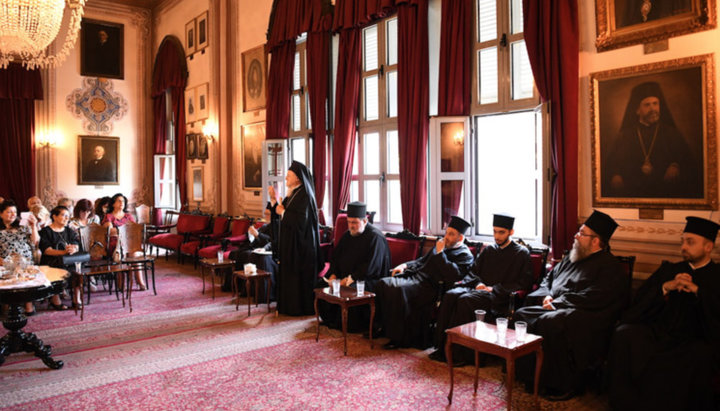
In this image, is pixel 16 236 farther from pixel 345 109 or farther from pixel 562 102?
pixel 562 102

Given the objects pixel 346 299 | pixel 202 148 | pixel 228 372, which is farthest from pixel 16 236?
pixel 202 148

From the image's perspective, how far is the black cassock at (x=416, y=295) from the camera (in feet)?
16.3

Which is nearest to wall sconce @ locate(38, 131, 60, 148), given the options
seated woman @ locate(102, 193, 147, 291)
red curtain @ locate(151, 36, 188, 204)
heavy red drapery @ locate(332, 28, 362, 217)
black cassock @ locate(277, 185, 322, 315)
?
red curtain @ locate(151, 36, 188, 204)

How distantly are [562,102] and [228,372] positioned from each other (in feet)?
12.7

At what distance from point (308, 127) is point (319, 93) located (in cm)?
81

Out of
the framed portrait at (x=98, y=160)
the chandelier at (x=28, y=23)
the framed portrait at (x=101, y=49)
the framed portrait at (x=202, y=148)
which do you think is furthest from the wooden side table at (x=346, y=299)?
the framed portrait at (x=101, y=49)

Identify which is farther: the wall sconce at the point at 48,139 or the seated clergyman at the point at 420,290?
the wall sconce at the point at 48,139

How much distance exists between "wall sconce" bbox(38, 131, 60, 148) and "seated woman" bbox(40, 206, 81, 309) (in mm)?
6583

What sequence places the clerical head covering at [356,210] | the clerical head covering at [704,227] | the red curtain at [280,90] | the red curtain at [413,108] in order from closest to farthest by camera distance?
the clerical head covering at [704,227] < the clerical head covering at [356,210] < the red curtain at [413,108] < the red curtain at [280,90]

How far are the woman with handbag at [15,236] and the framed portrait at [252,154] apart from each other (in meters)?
3.86

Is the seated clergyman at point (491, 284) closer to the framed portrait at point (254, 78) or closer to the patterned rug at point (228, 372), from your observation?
the patterned rug at point (228, 372)

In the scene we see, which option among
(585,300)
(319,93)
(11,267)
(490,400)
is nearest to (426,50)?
(319,93)

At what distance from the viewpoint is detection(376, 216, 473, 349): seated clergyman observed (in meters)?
4.95

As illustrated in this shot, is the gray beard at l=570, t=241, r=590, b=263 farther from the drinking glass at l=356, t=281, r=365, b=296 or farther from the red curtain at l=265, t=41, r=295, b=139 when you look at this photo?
the red curtain at l=265, t=41, r=295, b=139
